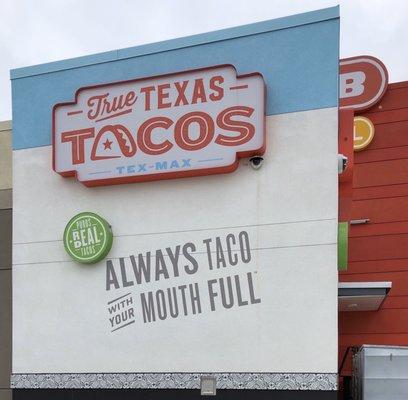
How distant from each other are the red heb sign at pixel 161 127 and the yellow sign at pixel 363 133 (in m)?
5.20

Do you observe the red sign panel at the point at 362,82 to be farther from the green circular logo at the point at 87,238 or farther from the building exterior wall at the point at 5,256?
the building exterior wall at the point at 5,256

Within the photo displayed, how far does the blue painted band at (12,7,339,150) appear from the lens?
347 inches

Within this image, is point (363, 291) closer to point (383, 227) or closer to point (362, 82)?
point (383, 227)

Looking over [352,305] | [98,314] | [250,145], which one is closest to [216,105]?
[250,145]

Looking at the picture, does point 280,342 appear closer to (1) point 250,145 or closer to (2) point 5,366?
(1) point 250,145

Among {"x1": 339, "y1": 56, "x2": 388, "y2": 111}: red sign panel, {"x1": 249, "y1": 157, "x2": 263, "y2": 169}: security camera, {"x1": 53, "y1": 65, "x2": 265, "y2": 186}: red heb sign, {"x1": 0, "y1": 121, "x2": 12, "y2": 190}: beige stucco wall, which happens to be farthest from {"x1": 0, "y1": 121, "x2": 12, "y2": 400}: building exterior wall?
{"x1": 339, "y1": 56, "x2": 388, "y2": 111}: red sign panel

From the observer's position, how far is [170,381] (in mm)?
8914

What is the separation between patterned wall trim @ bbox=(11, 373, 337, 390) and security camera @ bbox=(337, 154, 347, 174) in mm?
3138

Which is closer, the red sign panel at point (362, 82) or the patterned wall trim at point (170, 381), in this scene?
the patterned wall trim at point (170, 381)

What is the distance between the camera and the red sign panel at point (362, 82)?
43.7ft

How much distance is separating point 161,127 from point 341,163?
303cm

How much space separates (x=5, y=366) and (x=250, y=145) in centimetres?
Answer: 637

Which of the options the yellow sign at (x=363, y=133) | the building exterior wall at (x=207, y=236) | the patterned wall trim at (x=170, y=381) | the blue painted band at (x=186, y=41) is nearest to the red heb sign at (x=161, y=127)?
the building exterior wall at (x=207, y=236)

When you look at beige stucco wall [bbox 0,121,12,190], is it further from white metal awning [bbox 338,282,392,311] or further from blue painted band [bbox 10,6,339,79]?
white metal awning [bbox 338,282,392,311]
